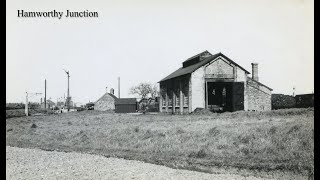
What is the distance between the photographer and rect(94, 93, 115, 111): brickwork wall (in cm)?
8046

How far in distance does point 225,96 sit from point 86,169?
30097mm

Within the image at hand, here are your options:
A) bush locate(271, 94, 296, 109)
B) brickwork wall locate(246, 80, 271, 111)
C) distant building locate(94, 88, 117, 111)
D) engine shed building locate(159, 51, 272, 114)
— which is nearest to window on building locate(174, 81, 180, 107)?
engine shed building locate(159, 51, 272, 114)

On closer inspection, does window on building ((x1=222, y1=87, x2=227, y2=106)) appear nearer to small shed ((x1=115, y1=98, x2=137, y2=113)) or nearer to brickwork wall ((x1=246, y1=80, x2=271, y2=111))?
brickwork wall ((x1=246, y1=80, x2=271, y2=111))

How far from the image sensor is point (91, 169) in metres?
12.4

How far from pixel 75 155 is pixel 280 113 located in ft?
51.0

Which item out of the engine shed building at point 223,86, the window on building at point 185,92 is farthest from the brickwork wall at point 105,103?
the window on building at point 185,92

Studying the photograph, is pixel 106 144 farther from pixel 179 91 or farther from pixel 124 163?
pixel 179 91

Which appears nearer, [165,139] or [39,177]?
[39,177]

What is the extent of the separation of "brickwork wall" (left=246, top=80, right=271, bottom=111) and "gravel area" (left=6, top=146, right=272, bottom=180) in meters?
25.4

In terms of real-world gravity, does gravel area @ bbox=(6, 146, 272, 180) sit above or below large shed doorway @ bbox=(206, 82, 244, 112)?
below

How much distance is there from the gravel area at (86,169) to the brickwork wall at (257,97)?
25401 mm

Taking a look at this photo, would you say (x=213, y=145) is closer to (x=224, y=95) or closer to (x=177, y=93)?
(x=224, y=95)
